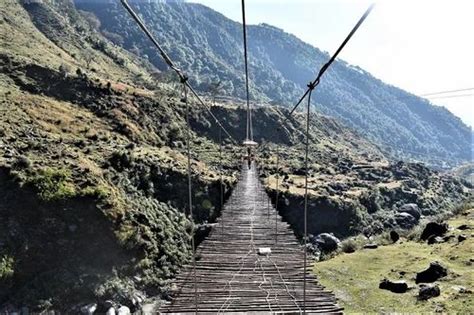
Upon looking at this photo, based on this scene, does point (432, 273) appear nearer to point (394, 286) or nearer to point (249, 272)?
point (394, 286)

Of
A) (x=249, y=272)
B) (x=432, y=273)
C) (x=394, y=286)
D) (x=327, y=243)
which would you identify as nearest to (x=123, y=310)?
(x=327, y=243)

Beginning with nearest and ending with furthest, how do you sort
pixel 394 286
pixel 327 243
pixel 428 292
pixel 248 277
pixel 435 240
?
pixel 248 277 → pixel 428 292 → pixel 394 286 → pixel 435 240 → pixel 327 243

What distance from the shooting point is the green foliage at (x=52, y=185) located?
33537mm

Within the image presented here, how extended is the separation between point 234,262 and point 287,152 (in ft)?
213

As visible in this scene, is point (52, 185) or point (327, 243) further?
point (52, 185)

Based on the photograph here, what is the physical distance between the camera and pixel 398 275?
1622 centimetres

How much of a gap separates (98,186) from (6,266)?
27.0ft

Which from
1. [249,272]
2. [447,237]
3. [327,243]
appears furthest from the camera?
[327,243]

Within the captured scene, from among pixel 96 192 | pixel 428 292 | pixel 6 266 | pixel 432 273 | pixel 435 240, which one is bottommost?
pixel 6 266

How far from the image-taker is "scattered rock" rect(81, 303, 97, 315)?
29.7 m

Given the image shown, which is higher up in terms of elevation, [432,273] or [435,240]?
[435,240]

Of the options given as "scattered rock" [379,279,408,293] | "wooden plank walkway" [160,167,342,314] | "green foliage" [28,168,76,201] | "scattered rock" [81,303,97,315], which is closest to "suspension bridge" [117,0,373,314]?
"wooden plank walkway" [160,167,342,314]

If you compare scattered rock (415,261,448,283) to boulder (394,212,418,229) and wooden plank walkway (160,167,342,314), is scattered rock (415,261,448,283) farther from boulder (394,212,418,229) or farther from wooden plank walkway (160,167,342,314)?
boulder (394,212,418,229)

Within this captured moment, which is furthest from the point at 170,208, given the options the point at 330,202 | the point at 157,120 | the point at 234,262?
the point at 234,262
